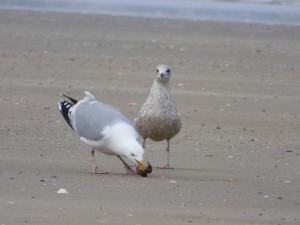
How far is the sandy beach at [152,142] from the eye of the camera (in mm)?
8203

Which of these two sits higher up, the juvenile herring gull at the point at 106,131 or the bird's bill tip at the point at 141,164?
the juvenile herring gull at the point at 106,131

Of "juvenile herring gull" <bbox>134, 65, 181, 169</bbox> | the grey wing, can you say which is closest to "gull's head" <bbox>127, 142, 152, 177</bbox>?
the grey wing

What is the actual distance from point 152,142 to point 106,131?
244 centimetres

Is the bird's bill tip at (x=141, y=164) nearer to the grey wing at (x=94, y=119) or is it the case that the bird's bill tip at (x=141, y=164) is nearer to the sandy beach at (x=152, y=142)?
the sandy beach at (x=152, y=142)

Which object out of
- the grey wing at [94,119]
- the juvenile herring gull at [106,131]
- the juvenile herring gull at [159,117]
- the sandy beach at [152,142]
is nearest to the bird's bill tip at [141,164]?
the juvenile herring gull at [106,131]

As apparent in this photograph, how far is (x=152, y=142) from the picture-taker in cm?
1171

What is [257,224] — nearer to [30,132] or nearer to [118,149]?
[118,149]

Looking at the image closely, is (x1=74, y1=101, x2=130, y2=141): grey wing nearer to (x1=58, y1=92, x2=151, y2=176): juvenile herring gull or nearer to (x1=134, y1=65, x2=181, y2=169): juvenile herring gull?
(x1=58, y1=92, x2=151, y2=176): juvenile herring gull

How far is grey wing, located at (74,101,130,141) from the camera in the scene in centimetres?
938

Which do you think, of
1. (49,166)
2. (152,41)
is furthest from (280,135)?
(152,41)

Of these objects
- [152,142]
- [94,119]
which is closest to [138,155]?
[94,119]

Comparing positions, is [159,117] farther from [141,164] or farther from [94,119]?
[141,164]

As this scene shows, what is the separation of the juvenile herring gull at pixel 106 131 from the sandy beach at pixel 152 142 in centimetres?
23

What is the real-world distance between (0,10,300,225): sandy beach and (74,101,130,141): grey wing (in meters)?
0.38
